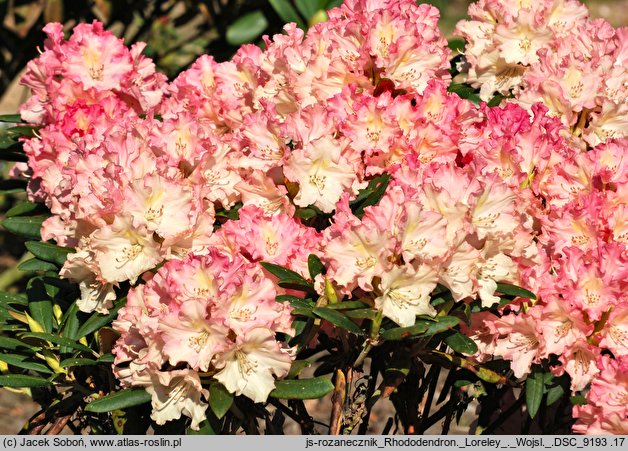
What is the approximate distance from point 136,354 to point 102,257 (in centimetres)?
19

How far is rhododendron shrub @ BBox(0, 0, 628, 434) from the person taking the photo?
5.57ft

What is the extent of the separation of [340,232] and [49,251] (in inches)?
25.6

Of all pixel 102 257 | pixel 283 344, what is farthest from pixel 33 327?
pixel 283 344

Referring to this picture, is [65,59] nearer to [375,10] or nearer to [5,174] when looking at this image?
[375,10]

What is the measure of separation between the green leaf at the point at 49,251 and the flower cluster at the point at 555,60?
0.98 m

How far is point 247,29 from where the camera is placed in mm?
4043

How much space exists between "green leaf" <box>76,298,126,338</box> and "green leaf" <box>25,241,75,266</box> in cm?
17

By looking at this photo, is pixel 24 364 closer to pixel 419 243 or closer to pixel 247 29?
pixel 419 243

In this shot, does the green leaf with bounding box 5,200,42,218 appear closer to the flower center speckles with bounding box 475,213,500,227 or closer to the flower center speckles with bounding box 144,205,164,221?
the flower center speckles with bounding box 144,205,164,221

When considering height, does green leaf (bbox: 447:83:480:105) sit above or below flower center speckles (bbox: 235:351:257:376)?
below

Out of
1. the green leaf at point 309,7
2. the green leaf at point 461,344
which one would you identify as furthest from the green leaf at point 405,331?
the green leaf at point 309,7

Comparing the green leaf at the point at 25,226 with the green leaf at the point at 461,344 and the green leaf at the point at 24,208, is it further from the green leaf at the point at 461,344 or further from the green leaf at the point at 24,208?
the green leaf at the point at 461,344

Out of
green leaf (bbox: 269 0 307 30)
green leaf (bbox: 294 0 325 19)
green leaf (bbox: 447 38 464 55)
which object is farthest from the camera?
green leaf (bbox: 269 0 307 30)

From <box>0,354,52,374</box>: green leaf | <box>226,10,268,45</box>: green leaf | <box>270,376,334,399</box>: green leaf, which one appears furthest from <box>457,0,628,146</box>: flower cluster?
<box>226,10,268,45</box>: green leaf
